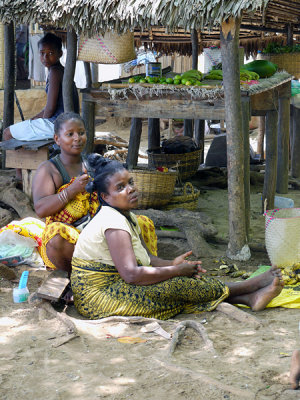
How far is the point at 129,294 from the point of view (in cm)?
372

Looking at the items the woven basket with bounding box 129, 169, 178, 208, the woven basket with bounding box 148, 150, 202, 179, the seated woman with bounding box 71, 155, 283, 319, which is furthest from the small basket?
the seated woman with bounding box 71, 155, 283, 319

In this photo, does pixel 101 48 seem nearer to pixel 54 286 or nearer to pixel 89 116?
pixel 89 116

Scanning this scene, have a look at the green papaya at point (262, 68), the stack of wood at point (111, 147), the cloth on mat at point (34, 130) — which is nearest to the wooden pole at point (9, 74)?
the cloth on mat at point (34, 130)

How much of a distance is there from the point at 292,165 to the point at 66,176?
6070mm

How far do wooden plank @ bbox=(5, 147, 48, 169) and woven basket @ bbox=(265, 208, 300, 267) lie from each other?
103 inches

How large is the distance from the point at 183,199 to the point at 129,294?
3.11 meters

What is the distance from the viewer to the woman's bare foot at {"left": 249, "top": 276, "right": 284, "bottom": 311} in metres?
3.76

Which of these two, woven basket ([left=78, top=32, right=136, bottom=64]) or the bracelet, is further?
woven basket ([left=78, top=32, right=136, bottom=64])

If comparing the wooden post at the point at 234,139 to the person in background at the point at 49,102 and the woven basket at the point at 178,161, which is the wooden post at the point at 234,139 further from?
the woven basket at the point at 178,161

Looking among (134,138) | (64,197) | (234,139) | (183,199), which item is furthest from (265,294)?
(134,138)

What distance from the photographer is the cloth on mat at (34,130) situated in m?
6.24

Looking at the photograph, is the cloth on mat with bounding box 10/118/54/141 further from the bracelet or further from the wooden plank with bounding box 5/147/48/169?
the bracelet

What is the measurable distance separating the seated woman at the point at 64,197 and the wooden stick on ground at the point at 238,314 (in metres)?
0.76

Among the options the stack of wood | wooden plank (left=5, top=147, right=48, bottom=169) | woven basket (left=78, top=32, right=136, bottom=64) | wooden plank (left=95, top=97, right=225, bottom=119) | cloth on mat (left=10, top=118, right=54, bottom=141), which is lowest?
the stack of wood
